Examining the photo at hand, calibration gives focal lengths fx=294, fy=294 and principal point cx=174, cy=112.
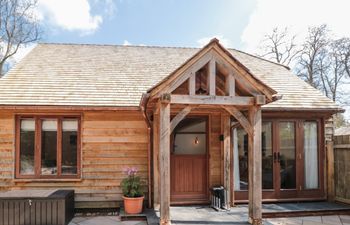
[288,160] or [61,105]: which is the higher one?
[61,105]

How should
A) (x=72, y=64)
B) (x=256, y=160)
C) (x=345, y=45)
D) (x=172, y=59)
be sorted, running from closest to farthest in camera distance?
1. (x=256, y=160)
2. (x=72, y=64)
3. (x=172, y=59)
4. (x=345, y=45)

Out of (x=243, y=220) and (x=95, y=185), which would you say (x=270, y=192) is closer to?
(x=243, y=220)

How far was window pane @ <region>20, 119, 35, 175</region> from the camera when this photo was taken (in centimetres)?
658

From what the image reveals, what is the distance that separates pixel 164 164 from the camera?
16.4 feet

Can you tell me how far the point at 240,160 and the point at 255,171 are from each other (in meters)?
1.80

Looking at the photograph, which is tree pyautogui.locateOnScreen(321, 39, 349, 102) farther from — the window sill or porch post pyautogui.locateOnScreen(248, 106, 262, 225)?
the window sill

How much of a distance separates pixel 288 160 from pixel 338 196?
145 centimetres

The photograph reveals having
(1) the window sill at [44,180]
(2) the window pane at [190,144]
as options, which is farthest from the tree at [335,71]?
(1) the window sill at [44,180]

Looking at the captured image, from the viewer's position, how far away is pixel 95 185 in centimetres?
659

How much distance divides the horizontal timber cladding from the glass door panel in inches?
130

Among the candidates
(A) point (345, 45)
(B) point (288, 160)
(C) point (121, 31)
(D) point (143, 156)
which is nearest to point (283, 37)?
(A) point (345, 45)

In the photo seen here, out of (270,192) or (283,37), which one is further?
(283,37)

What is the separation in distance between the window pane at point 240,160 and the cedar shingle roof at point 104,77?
106 cm

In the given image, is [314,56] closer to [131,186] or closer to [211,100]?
[211,100]
